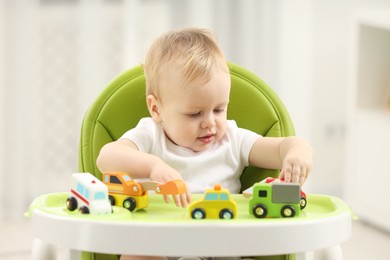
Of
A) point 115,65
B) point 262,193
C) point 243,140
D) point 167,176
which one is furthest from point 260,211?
point 115,65

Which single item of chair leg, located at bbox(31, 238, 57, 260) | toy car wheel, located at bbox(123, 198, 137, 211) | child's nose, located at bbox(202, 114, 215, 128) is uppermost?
child's nose, located at bbox(202, 114, 215, 128)

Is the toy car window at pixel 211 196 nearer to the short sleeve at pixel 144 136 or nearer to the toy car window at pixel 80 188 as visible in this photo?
the toy car window at pixel 80 188

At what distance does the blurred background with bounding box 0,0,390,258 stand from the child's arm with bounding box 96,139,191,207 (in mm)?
1214

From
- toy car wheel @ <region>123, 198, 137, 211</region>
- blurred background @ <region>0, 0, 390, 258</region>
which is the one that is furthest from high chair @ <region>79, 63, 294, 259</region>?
blurred background @ <region>0, 0, 390, 258</region>

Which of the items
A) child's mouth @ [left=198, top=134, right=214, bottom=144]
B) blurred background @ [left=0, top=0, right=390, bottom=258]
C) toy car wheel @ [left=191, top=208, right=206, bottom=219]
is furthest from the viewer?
blurred background @ [left=0, top=0, right=390, bottom=258]

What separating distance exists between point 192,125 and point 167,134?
0.07 metres

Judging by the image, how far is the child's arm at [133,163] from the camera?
2.90ft

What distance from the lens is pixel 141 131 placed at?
3.43ft

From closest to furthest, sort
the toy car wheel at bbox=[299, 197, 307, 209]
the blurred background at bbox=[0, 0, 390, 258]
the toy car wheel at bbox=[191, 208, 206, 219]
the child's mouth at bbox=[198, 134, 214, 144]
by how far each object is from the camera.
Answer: the toy car wheel at bbox=[191, 208, 206, 219], the toy car wheel at bbox=[299, 197, 307, 209], the child's mouth at bbox=[198, 134, 214, 144], the blurred background at bbox=[0, 0, 390, 258]

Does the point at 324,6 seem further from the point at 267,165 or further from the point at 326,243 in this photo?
the point at 326,243

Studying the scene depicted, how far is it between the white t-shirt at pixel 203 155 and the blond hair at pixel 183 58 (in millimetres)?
63

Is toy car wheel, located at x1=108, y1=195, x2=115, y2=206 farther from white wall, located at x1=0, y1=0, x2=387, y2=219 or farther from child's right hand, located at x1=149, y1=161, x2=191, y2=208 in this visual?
white wall, located at x1=0, y1=0, x2=387, y2=219

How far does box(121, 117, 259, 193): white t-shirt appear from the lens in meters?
1.02

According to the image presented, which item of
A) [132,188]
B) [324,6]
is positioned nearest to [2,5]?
[324,6]
